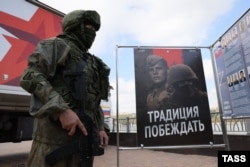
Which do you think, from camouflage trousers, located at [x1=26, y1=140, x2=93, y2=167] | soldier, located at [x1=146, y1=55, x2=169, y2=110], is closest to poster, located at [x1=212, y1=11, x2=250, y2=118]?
soldier, located at [x1=146, y1=55, x2=169, y2=110]

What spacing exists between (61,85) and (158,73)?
1675 millimetres

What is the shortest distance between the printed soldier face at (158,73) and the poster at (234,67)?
0.83m

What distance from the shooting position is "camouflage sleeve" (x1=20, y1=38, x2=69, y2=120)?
118 cm

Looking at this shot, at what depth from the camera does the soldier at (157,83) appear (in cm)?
273

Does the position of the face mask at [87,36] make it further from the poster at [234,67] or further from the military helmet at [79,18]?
the poster at [234,67]

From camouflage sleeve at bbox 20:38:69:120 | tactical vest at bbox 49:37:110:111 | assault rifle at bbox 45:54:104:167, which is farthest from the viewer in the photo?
tactical vest at bbox 49:37:110:111

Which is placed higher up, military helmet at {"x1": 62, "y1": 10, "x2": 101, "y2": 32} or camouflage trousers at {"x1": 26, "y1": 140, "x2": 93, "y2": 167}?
military helmet at {"x1": 62, "y1": 10, "x2": 101, "y2": 32}

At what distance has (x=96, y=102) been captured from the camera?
5.24 ft

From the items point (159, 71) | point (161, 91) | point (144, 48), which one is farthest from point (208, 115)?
point (144, 48)

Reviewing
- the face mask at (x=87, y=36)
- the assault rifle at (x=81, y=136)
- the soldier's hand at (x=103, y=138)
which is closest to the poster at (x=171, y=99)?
the soldier's hand at (x=103, y=138)

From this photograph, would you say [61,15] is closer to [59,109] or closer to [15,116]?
[15,116]

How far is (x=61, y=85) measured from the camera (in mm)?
1415

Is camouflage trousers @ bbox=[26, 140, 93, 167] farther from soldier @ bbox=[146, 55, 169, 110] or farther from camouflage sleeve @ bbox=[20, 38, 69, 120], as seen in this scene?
soldier @ bbox=[146, 55, 169, 110]

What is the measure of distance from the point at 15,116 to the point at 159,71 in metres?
3.18
